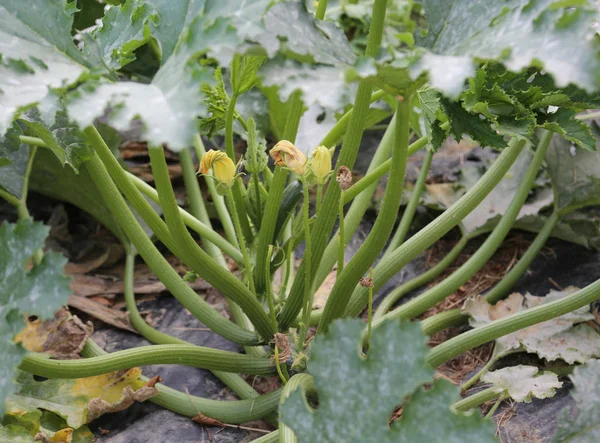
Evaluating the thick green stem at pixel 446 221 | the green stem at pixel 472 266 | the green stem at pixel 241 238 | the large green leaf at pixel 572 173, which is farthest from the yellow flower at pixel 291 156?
the large green leaf at pixel 572 173

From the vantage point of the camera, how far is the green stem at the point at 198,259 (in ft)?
3.55

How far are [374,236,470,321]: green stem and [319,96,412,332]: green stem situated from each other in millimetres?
410

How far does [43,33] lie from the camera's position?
1.06m

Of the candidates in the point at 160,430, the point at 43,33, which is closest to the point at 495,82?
the point at 43,33

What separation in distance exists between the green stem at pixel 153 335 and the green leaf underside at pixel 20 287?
1.91 feet

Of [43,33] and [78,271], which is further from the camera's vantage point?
[78,271]

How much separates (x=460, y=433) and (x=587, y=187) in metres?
1.01

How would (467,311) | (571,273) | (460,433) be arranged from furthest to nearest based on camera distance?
1. (571,273)
2. (467,311)
3. (460,433)

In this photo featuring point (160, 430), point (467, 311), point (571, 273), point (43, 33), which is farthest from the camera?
point (571, 273)

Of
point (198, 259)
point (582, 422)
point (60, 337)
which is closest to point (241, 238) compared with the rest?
point (198, 259)

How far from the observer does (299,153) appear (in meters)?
1.13

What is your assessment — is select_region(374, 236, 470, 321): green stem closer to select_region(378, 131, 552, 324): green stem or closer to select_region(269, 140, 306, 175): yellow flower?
select_region(378, 131, 552, 324): green stem

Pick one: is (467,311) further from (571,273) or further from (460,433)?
(460,433)

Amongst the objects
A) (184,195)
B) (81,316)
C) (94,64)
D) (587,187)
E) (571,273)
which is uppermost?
(94,64)
